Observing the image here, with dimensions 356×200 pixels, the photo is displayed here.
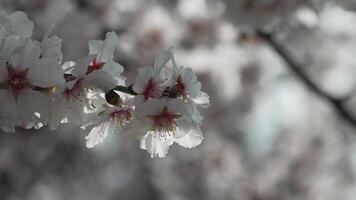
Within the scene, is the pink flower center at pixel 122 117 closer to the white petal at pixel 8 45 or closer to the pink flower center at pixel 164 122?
the pink flower center at pixel 164 122

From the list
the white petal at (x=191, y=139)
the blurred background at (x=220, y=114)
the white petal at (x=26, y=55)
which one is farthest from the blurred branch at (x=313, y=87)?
the white petal at (x=26, y=55)

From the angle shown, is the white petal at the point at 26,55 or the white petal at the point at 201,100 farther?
the white petal at the point at 201,100

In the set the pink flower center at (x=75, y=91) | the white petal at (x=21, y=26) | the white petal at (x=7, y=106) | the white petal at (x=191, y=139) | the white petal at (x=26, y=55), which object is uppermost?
the white petal at (x=21, y=26)

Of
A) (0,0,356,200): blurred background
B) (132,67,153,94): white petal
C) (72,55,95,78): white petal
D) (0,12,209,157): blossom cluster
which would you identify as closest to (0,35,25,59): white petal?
(0,12,209,157): blossom cluster

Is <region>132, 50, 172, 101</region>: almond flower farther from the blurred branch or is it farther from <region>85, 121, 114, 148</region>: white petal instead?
the blurred branch

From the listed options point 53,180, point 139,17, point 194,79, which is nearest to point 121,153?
point 53,180

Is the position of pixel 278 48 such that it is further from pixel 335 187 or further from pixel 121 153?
pixel 121 153
